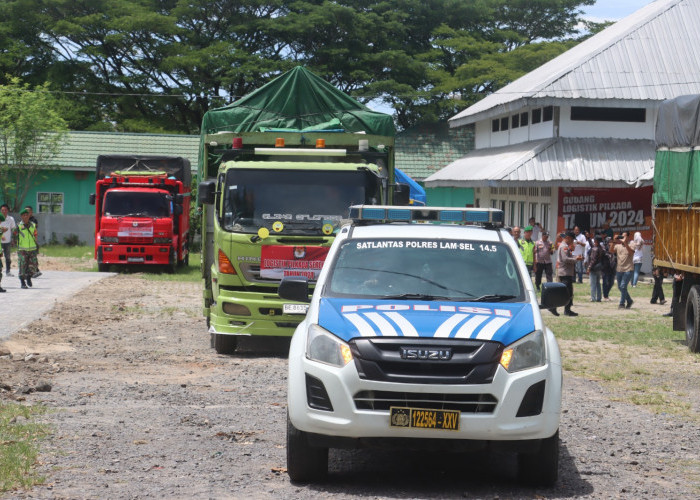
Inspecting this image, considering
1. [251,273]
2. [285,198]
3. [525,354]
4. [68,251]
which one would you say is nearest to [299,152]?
[285,198]

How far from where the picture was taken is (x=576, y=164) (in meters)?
33.7

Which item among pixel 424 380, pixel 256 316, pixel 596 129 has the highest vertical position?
pixel 596 129

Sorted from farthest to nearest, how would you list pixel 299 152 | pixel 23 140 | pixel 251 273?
1. pixel 23 140
2. pixel 299 152
3. pixel 251 273

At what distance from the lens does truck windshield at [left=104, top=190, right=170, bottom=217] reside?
102 ft

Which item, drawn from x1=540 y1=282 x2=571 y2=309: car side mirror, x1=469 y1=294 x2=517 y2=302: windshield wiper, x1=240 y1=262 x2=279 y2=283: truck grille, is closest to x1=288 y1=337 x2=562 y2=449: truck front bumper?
x1=469 y1=294 x2=517 y2=302: windshield wiper

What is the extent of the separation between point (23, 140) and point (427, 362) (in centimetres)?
4155

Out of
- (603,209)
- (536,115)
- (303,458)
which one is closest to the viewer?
(303,458)

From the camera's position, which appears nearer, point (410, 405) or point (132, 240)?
point (410, 405)

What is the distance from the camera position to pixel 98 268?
32219 millimetres

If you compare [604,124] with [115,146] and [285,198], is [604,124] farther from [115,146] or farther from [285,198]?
[115,146]

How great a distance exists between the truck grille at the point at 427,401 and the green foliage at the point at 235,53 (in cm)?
4693

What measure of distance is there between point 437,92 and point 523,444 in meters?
50.2

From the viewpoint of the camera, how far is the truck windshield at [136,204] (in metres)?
31.0

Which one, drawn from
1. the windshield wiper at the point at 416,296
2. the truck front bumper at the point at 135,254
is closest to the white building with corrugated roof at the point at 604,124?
the truck front bumper at the point at 135,254
